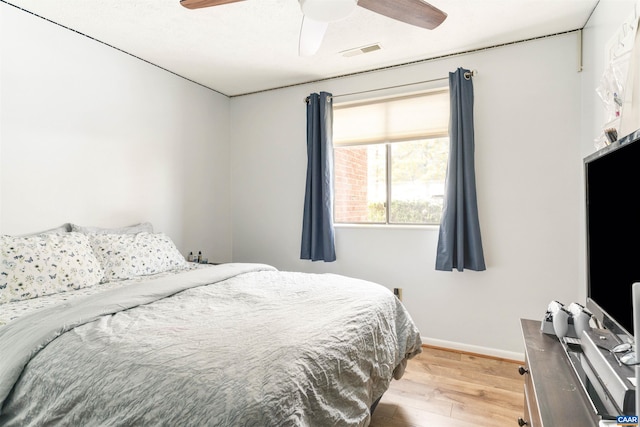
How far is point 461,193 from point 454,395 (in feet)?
4.74

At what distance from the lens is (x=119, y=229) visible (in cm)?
270

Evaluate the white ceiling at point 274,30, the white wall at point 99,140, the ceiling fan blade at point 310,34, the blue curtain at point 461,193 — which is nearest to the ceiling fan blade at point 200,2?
the ceiling fan blade at point 310,34

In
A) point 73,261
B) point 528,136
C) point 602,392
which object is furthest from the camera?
point 528,136

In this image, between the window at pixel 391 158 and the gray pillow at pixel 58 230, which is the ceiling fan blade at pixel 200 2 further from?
the window at pixel 391 158

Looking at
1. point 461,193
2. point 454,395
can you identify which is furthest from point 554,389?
point 461,193

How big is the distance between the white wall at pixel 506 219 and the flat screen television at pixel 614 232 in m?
1.40

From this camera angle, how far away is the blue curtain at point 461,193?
2727mm

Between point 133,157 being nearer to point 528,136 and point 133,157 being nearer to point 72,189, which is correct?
point 72,189

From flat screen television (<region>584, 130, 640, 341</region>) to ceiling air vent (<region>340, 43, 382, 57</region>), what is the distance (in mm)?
1895

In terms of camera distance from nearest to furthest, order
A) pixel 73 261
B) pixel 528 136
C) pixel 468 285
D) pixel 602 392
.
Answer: pixel 602 392, pixel 73 261, pixel 528 136, pixel 468 285

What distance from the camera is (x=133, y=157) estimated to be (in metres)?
2.92

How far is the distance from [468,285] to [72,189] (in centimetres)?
312

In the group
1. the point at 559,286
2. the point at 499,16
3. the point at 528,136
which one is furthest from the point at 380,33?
the point at 559,286

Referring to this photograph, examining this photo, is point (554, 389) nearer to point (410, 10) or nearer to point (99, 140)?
point (410, 10)
